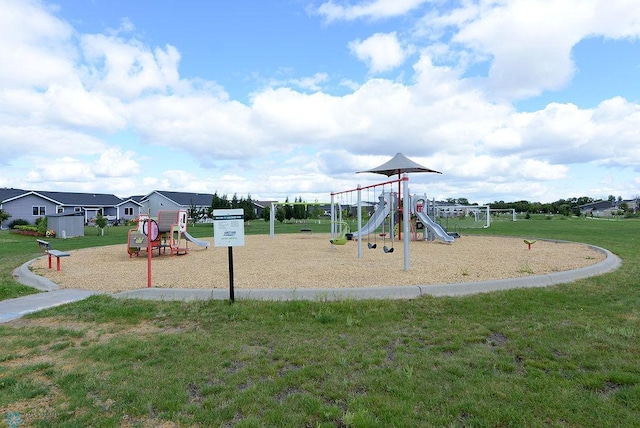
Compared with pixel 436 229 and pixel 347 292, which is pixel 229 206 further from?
pixel 347 292

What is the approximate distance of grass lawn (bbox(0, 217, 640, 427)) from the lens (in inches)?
114

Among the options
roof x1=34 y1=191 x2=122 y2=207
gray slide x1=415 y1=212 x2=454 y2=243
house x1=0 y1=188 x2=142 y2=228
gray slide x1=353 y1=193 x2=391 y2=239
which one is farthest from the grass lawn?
roof x1=34 y1=191 x2=122 y2=207

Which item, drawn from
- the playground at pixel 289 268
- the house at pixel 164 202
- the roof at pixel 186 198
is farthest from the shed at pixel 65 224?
the house at pixel 164 202

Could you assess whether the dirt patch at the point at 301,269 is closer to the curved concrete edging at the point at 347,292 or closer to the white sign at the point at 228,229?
the curved concrete edging at the point at 347,292

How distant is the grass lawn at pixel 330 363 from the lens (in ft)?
9.48

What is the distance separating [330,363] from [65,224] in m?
26.6

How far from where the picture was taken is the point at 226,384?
11.1 feet

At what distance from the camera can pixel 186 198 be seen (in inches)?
2434

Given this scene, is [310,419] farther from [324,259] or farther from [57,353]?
[324,259]

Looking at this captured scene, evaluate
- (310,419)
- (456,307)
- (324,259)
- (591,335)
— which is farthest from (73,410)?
(324,259)

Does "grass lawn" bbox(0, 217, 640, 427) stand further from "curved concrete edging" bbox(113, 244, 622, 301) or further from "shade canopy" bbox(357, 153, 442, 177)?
"shade canopy" bbox(357, 153, 442, 177)

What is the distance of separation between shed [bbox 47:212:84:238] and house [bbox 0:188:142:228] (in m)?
8.09

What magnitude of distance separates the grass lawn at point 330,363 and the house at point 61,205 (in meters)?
33.3

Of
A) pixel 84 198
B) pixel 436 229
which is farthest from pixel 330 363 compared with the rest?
pixel 84 198
